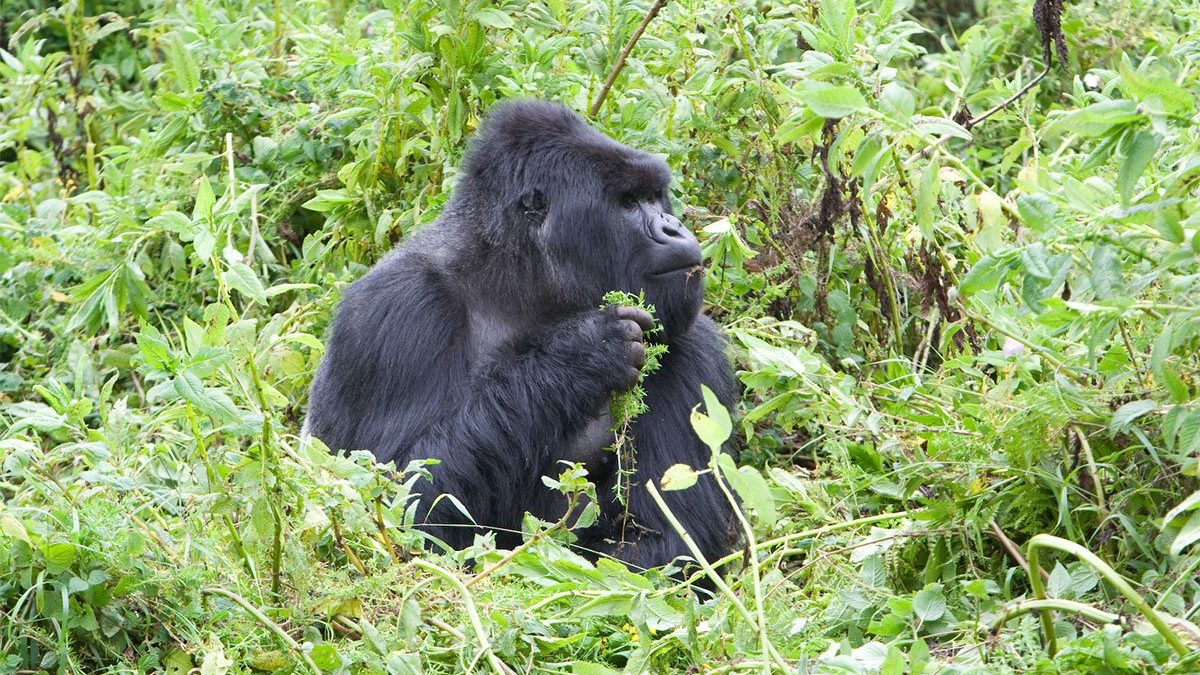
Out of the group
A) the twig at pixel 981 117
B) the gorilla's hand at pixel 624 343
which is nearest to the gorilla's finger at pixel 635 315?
the gorilla's hand at pixel 624 343

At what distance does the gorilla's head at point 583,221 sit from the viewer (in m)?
4.05

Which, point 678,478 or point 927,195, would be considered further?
point 927,195

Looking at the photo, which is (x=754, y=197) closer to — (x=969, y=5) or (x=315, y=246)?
(x=315, y=246)

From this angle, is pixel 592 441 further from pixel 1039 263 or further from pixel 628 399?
pixel 1039 263

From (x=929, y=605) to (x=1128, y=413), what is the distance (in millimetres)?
513

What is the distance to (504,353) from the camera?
4008 mm

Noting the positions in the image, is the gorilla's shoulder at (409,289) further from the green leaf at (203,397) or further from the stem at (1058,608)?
the stem at (1058,608)

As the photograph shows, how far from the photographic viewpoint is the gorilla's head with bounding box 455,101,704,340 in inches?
159

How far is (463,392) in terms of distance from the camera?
12.8 ft

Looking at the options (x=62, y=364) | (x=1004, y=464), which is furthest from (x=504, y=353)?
(x=62, y=364)

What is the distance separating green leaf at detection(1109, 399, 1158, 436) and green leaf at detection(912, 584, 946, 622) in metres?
0.45

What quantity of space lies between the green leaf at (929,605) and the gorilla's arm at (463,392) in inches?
54.0

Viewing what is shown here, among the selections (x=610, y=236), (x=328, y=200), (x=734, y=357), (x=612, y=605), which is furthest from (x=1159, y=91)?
(x=328, y=200)

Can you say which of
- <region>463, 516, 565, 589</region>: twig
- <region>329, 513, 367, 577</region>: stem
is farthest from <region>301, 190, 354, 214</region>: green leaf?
<region>463, 516, 565, 589</region>: twig
